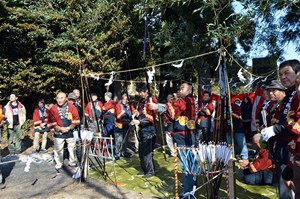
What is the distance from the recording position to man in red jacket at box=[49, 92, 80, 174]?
6.23 meters

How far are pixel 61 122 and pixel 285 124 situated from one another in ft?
15.3

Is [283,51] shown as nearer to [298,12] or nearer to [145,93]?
[298,12]

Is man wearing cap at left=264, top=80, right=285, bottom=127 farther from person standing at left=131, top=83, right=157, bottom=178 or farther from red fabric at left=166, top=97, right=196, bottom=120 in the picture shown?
person standing at left=131, top=83, right=157, bottom=178

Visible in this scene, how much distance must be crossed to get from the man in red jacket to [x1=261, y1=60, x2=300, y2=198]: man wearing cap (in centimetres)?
434

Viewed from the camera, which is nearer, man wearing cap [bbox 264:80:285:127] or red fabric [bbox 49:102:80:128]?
man wearing cap [bbox 264:80:285:127]

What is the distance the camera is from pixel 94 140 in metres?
5.89

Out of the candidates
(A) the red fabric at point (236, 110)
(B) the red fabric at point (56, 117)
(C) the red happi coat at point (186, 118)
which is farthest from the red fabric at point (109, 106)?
(C) the red happi coat at point (186, 118)

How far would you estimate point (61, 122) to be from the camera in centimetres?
Answer: 625

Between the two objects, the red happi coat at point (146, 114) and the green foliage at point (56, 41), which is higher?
the green foliage at point (56, 41)

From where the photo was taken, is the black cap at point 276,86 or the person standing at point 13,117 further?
the person standing at point 13,117

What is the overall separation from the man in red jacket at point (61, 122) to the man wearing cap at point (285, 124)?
4.34m

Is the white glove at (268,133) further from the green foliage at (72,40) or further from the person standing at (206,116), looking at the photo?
the green foliage at (72,40)

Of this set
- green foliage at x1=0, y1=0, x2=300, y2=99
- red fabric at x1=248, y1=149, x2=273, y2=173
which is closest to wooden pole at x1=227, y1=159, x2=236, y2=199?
red fabric at x1=248, y1=149, x2=273, y2=173

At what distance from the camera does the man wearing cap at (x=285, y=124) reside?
2863 millimetres
